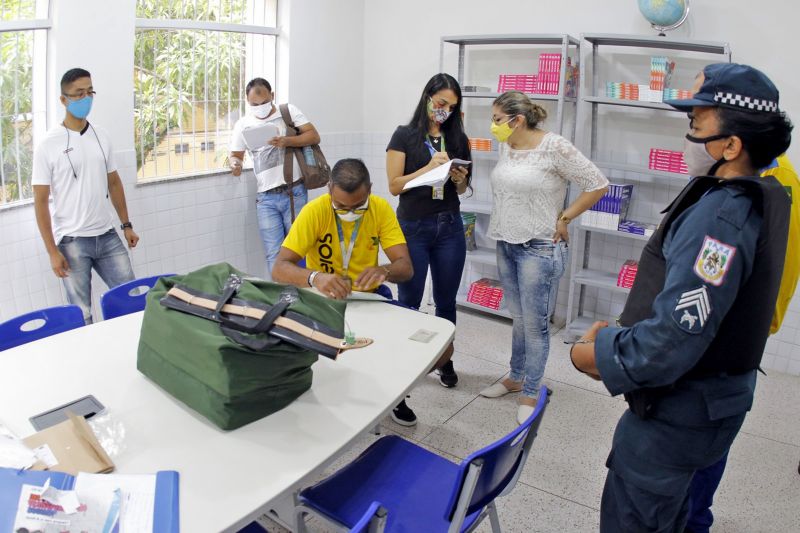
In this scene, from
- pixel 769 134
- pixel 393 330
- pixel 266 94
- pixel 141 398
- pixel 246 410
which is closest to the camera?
pixel 769 134

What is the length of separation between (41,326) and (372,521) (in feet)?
5.78

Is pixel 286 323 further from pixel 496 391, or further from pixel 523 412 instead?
pixel 496 391

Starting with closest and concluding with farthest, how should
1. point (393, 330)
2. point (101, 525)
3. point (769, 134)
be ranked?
point (101, 525) < point (769, 134) < point (393, 330)

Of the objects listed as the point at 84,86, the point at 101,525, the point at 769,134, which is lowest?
the point at 101,525

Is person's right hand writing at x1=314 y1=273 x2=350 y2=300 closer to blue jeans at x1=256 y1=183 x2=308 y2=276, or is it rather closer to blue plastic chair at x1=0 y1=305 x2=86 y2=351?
blue plastic chair at x1=0 y1=305 x2=86 y2=351

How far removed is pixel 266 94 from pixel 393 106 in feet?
4.37

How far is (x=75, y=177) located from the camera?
145 inches

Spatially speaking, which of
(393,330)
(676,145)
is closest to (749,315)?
(393,330)

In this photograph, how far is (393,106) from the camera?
5.92m

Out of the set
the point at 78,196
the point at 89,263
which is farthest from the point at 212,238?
the point at 78,196

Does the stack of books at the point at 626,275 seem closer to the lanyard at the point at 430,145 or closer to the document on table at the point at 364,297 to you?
the lanyard at the point at 430,145

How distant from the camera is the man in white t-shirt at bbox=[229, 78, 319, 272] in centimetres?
496

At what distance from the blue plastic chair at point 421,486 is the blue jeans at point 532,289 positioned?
1.36m

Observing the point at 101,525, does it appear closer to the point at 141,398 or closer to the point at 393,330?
the point at 141,398
